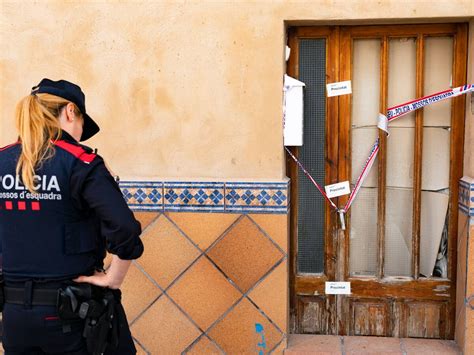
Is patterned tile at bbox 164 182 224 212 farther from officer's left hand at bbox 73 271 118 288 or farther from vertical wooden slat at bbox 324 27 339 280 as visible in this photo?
officer's left hand at bbox 73 271 118 288

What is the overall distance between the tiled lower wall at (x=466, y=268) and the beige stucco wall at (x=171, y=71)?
104cm

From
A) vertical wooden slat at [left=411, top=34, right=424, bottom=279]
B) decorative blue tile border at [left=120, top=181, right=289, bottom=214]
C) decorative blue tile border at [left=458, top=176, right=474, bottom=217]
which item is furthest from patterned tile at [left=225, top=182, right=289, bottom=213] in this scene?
decorative blue tile border at [left=458, top=176, right=474, bottom=217]

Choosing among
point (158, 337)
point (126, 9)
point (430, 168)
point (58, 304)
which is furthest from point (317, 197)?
point (58, 304)

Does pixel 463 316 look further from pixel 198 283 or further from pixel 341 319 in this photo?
pixel 198 283

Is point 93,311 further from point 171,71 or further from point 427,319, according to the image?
point 427,319

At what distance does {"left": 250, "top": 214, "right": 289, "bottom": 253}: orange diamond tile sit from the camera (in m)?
3.64

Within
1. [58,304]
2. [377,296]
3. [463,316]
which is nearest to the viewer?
[58,304]

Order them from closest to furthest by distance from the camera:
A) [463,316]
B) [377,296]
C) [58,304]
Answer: [58,304] < [463,316] < [377,296]

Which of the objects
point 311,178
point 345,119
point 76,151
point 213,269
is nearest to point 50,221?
point 76,151

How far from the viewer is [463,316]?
11.8ft

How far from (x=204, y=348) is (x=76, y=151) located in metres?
1.84

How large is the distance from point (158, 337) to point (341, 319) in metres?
1.18

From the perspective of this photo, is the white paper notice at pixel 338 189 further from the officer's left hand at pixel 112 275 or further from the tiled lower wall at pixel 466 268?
the officer's left hand at pixel 112 275

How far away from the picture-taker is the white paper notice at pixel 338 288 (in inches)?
152
